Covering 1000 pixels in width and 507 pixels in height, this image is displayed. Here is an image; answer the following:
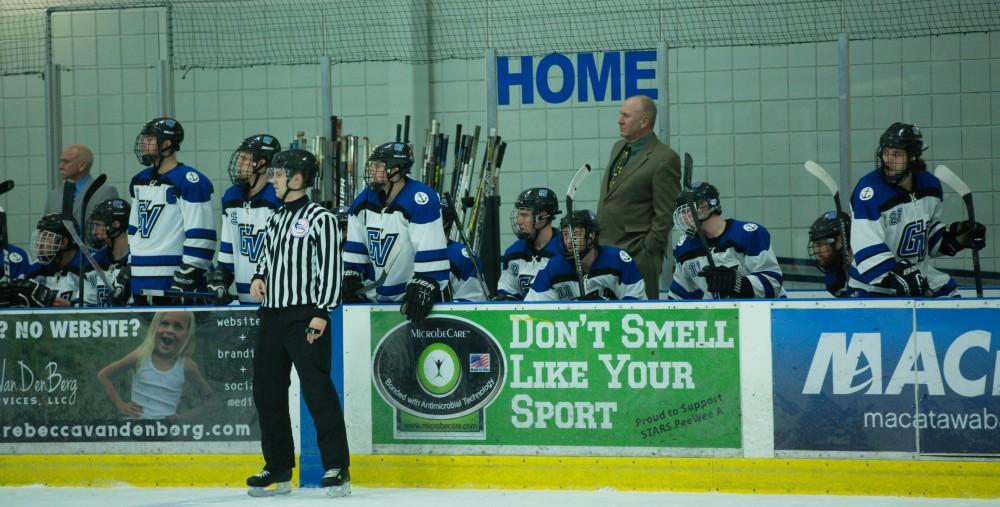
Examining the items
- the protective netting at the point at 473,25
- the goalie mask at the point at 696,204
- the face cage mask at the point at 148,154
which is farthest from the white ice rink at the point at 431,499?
the protective netting at the point at 473,25

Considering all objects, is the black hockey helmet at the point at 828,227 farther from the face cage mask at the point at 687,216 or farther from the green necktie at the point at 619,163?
the green necktie at the point at 619,163

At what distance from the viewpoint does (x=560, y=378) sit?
15.4ft

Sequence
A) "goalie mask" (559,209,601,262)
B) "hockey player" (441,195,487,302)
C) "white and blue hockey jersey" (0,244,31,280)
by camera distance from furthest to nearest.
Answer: "white and blue hockey jersey" (0,244,31,280), "hockey player" (441,195,487,302), "goalie mask" (559,209,601,262)

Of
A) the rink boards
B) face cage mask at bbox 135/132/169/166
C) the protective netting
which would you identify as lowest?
the rink boards

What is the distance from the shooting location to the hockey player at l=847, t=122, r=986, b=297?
4.77m

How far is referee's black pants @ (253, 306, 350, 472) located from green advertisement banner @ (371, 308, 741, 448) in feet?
0.99

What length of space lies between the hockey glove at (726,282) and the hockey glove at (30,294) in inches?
117

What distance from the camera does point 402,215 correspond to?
511 centimetres

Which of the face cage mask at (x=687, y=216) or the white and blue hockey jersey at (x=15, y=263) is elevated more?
the face cage mask at (x=687, y=216)

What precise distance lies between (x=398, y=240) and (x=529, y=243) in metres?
0.72

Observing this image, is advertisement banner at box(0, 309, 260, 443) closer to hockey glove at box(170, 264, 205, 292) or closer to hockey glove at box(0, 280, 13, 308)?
hockey glove at box(170, 264, 205, 292)

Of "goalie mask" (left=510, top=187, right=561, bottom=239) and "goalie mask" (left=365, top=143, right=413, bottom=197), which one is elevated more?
"goalie mask" (left=365, top=143, right=413, bottom=197)

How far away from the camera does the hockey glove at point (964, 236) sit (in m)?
4.83

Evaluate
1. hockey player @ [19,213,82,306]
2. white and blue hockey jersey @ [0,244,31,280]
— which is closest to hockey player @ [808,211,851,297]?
hockey player @ [19,213,82,306]
